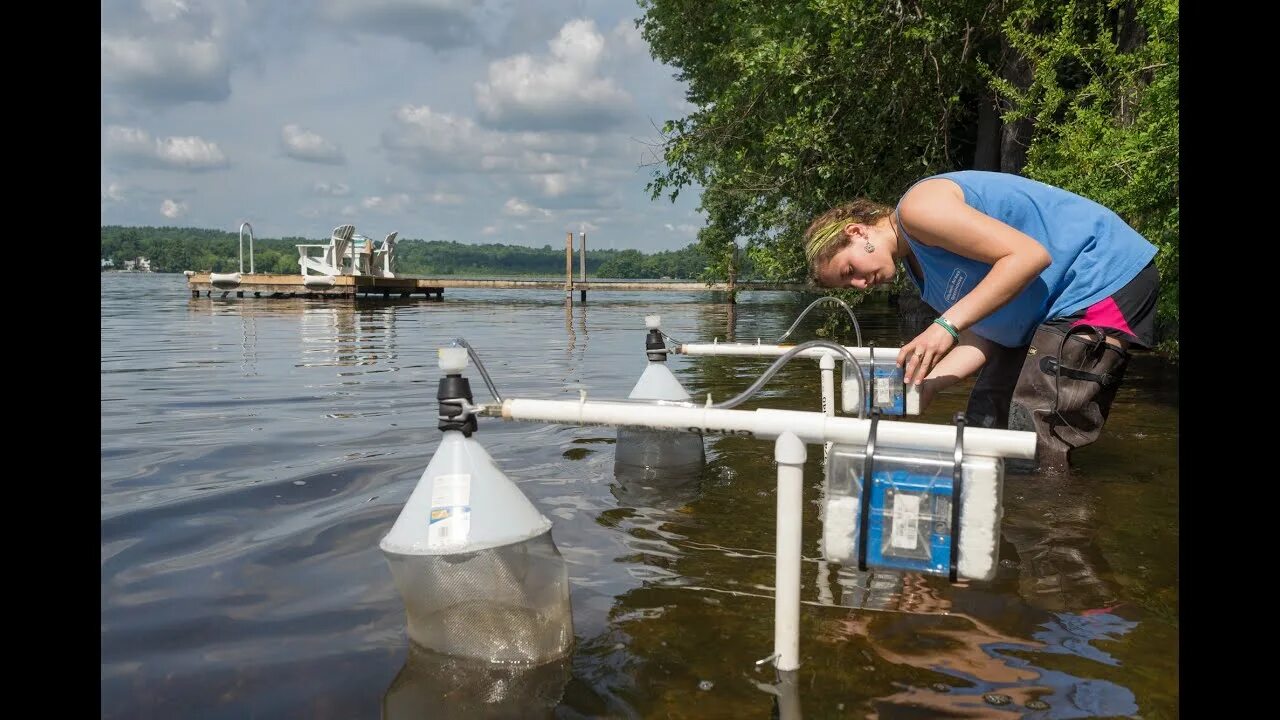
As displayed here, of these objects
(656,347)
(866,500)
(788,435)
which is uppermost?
(656,347)

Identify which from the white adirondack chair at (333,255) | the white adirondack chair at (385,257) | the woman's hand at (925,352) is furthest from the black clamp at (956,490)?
the white adirondack chair at (385,257)

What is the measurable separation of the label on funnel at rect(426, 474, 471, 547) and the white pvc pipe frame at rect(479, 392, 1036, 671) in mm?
256

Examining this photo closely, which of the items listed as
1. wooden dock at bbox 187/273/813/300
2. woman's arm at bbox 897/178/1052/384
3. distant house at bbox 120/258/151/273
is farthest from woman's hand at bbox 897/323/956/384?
distant house at bbox 120/258/151/273

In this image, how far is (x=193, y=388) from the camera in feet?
32.4

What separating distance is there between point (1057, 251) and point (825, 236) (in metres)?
1.08

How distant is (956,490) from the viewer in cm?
225

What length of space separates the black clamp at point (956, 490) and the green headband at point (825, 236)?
185 centimetres

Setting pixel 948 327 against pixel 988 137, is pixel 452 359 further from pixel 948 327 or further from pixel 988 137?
pixel 988 137

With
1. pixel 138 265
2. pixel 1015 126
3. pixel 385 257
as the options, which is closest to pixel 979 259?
pixel 1015 126

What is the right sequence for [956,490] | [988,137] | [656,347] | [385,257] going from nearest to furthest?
[956,490], [656,347], [988,137], [385,257]

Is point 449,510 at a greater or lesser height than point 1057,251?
lesser

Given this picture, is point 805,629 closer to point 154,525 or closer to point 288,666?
point 288,666

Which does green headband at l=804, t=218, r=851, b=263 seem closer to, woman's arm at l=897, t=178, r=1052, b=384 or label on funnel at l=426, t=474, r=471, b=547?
woman's arm at l=897, t=178, r=1052, b=384
